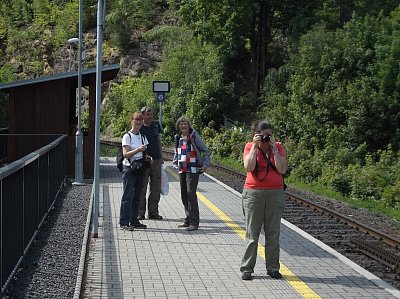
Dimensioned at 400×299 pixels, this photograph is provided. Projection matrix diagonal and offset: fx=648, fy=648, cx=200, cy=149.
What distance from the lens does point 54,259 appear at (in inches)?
339

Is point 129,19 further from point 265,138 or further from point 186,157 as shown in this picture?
point 265,138

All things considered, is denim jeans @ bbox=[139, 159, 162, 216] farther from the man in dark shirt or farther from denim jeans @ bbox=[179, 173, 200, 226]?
denim jeans @ bbox=[179, 173, 200, 226]

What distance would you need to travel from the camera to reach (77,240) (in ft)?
32.5

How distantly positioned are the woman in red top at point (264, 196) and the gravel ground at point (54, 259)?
2.10m

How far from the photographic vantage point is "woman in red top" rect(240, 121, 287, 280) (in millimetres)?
7445

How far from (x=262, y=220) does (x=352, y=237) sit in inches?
156

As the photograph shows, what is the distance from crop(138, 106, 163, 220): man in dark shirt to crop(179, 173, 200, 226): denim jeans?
0.72m

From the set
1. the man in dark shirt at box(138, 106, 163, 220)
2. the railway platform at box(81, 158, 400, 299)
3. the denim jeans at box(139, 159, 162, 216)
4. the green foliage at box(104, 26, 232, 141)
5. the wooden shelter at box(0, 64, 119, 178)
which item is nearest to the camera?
→ the railway platform at box(81, 158, 400, 299)

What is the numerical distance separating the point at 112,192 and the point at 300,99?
15.9 metres

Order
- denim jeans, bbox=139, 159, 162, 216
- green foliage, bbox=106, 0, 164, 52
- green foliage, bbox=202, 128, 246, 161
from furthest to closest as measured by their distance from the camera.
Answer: green foliage, bbox=106, 0, 164, 52 → green foliage, bbox=202, 128, 246, 161 → denim jeans, bbox=139, 159, 162, 216

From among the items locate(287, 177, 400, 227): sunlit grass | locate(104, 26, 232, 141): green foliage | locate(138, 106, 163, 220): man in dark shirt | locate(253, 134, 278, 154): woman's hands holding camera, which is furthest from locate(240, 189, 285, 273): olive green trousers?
locate(104, 26, 232, 141): green foliage

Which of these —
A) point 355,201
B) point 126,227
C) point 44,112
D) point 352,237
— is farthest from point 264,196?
point 44,112

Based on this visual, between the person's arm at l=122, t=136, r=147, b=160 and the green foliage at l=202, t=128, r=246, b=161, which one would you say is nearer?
the person's arm at l=122, t=136, r=147, b=160

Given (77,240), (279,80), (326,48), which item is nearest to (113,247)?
(77,240)
